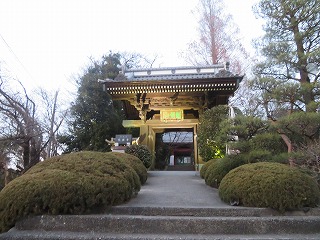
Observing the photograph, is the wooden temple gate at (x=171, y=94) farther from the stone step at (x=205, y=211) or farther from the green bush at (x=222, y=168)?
the stone step at (x=205, y=211)

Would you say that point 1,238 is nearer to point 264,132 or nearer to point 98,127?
point 264,132

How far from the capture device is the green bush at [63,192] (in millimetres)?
3203

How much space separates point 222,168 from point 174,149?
7627 mm

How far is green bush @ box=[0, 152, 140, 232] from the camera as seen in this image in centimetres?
320

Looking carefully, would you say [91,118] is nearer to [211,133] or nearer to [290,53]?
[211,133]

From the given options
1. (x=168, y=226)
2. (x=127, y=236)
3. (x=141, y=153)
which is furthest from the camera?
(x=141, y=153)

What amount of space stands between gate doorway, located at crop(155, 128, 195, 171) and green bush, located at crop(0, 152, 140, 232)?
28.4 ft

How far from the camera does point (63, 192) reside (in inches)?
129

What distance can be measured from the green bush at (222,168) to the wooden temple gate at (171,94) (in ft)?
14.9

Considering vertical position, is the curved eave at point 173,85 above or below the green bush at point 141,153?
above

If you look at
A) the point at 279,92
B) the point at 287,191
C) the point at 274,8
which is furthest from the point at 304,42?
the point at 287,191

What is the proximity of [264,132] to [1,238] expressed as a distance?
492cm

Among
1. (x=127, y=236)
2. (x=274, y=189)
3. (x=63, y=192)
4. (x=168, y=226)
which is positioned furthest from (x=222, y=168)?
(x=63, y=192)

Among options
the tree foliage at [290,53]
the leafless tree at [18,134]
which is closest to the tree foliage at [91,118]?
the leafless tree at [18,134]
